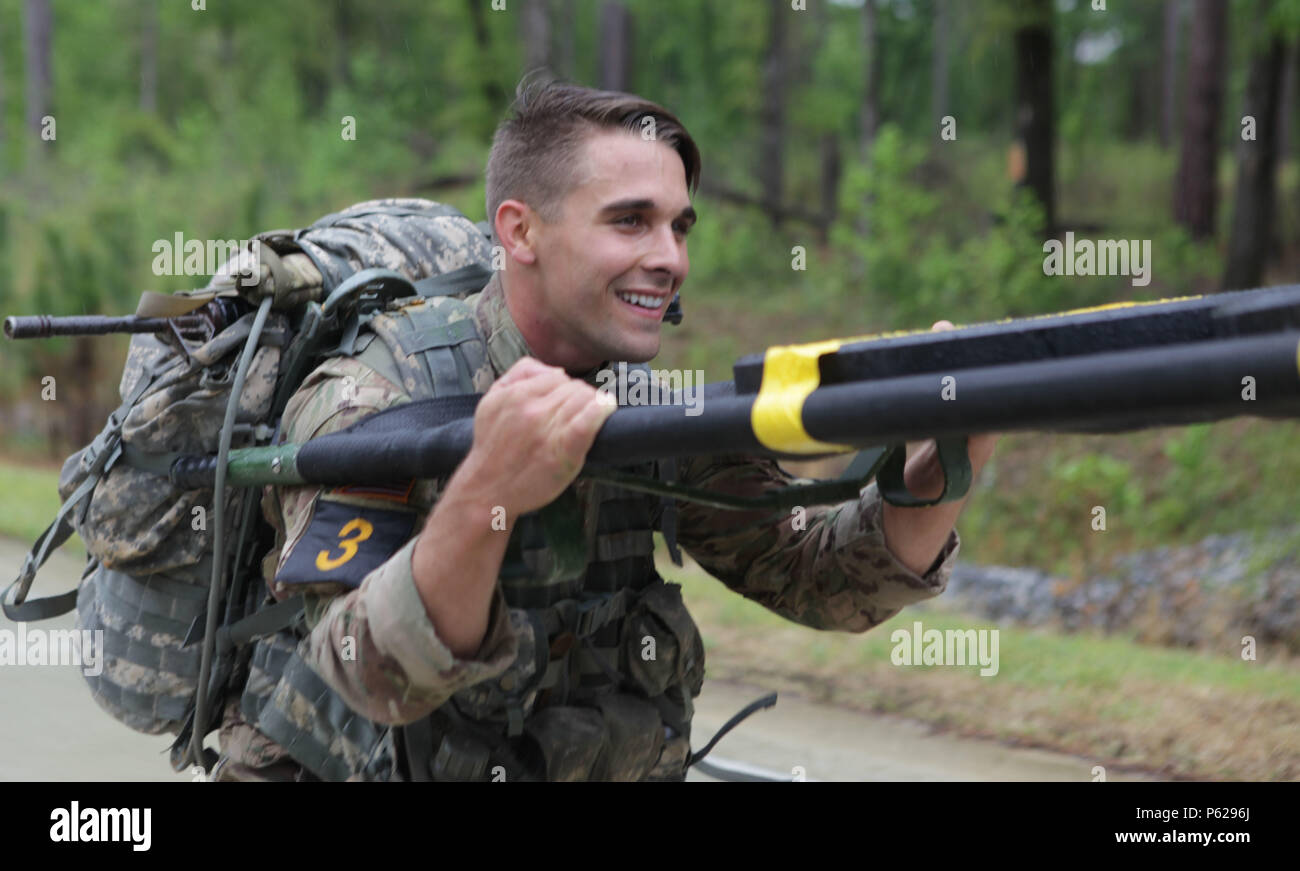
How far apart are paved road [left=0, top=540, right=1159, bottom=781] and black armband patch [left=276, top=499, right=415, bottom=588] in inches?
111

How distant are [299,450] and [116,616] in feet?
2.74

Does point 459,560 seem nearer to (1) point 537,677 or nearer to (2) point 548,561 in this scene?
(2) point 548,561

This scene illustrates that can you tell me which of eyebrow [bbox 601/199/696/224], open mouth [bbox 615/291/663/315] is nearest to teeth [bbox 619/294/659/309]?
open mouth [bbox 615/291/663/315]

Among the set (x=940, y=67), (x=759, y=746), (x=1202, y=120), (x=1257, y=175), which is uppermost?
(x=940, y=67)

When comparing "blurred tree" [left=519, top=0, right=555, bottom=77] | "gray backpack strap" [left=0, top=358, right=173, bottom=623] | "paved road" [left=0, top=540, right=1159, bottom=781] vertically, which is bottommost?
"paved road" [left=0, top=540, right=1159, bottom=781]

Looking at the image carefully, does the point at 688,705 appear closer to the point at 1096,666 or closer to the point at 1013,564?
the point at 1096,666

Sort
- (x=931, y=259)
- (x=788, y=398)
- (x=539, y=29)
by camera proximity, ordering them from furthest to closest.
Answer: (x=539, y=29), (x=931, y=259), (x=788, y=398)

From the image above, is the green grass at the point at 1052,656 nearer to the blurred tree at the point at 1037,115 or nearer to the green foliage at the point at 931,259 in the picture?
the green foliage at the point at 931,259

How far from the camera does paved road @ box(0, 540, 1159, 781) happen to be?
4.77 meters

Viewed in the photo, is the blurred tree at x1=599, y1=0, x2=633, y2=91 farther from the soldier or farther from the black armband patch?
the black armband patch

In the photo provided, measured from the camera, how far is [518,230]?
2609 mm

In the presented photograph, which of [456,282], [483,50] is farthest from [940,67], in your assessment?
[456,282]

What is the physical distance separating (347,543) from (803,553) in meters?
0.96
